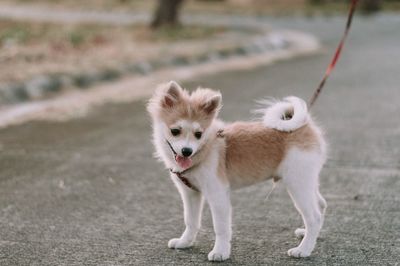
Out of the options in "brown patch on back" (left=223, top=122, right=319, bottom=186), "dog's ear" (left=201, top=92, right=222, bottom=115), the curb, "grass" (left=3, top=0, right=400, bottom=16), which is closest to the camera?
"dog's ear" (left=201, top=92, right=222, bottom=115)

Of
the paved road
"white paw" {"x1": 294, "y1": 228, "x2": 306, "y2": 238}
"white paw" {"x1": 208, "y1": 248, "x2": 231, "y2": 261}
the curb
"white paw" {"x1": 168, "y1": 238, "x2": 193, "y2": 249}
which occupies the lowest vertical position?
the curb

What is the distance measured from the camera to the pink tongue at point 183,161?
169 inches

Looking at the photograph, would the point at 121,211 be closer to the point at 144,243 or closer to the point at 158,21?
the point at 144,243

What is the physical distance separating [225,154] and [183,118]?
0.42 metres

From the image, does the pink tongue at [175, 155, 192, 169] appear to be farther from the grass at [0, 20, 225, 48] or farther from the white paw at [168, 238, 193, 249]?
the grass at [0, 20, 225, 48]

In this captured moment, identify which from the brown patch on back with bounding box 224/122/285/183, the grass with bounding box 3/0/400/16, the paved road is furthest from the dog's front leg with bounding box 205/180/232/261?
the grass with bounding box 3/0/400/16

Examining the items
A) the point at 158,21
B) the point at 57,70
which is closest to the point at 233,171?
the point at 57,70

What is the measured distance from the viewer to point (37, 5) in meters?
34.5

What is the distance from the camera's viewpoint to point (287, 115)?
4.65m

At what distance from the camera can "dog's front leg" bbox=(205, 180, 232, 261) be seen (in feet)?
14.2

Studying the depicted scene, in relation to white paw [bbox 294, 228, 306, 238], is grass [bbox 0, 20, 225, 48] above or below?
below

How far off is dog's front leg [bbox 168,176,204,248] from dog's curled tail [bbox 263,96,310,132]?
26.5 inches

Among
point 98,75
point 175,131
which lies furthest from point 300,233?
point 98,75

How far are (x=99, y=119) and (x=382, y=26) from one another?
18.5m
